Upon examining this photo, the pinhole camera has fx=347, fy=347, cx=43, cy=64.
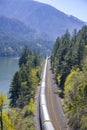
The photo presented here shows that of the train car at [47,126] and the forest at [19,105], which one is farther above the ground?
the forest at [19,105]

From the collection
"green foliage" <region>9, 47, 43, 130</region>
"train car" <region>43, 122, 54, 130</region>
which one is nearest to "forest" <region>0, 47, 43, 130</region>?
"green foliage" <region>9, 47, 43, 130</region>

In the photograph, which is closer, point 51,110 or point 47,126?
point 47,126

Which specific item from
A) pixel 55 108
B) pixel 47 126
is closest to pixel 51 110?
pixel 55 108

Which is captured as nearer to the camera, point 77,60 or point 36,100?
point 36,100

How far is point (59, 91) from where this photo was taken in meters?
107

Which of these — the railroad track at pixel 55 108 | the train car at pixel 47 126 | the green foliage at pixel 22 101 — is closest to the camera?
the train car at pixel 47 126

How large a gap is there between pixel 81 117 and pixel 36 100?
1353 inches

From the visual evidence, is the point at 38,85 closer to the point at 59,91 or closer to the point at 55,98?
Answer: the point at 59,91

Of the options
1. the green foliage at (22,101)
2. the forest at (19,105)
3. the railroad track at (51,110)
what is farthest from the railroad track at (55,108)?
the green foliage at (22,101)

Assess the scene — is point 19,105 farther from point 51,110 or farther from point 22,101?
point 51,110

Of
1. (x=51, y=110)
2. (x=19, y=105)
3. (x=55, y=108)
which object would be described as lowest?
(x=51, y=110)

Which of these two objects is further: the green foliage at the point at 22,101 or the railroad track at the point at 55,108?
the railroad track at the point at 55,108

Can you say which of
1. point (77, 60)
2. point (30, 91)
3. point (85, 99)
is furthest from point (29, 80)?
point (85, 99)

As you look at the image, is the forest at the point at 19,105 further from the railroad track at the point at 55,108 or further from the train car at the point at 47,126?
the train car at the point at 47,126
